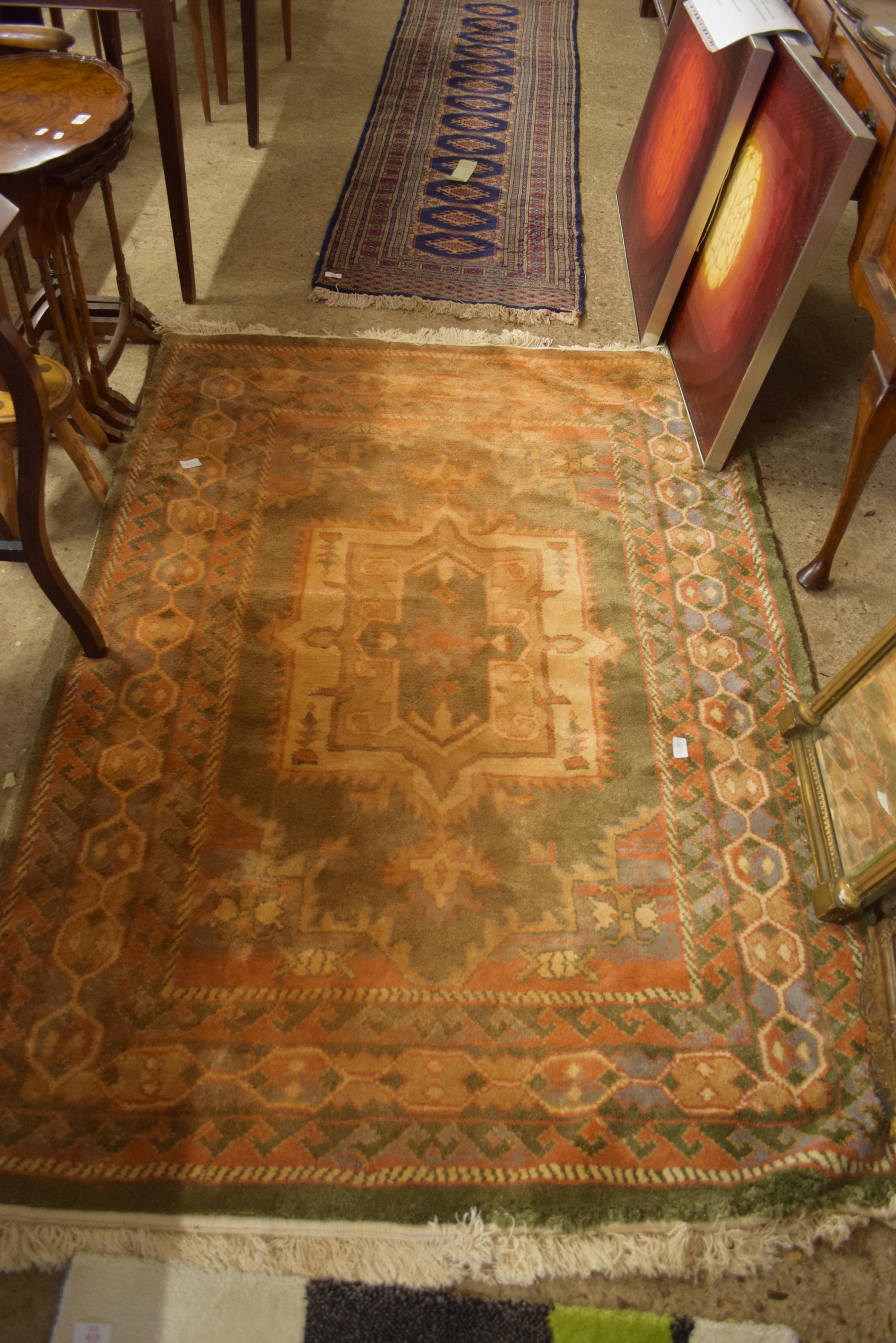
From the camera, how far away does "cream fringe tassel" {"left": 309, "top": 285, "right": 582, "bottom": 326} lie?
109 inches

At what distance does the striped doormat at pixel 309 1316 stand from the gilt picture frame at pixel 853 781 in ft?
2.14

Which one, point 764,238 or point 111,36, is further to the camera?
point 111,36

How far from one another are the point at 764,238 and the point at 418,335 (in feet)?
3.29

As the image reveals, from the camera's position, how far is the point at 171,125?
2.40 metres

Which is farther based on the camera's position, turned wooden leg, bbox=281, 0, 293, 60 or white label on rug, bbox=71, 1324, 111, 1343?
turned wooden leg, bbox=281, 0, 293, 60

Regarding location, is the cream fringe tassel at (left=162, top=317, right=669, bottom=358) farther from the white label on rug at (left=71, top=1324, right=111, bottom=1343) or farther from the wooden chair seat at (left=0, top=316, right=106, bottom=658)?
the white label on rug at (left=71, top=1324, right=111, bottom=1343)

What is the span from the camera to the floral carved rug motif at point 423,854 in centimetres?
137

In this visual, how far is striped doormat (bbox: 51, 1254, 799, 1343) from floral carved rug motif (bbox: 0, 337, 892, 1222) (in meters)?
0.09

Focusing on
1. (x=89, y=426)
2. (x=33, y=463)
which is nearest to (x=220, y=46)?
(x=89, y=426)

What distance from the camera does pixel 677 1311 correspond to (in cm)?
126

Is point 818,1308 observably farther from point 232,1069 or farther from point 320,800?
point 320,800

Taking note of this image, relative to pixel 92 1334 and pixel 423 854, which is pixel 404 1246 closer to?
pixel 92 1334

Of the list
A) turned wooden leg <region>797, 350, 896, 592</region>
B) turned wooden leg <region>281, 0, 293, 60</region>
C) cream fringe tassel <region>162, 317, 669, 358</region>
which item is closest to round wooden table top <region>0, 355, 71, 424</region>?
cream fringe tassel <region>162, 317, 669, 358</region>

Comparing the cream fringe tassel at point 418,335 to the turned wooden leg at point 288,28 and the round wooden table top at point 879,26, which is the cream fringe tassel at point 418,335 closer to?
the round wooden table top at point 879,26
